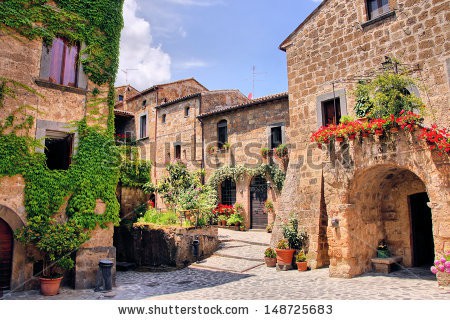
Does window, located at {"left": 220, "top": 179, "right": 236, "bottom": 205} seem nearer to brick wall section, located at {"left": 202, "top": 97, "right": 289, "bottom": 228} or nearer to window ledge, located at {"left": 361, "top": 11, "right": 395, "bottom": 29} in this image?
brick wall section, located at {"left": 202, "top": 97, "right": 289, "bottom": 228}

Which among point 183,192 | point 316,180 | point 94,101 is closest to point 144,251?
point 183,192

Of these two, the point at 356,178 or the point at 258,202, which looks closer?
the point at 356,178

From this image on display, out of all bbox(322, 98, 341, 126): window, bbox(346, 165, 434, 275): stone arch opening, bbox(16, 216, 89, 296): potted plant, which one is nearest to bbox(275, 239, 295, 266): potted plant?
bbox(346, 165, 434, 275): stone arch opening

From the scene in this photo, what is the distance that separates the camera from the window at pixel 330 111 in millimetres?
11648

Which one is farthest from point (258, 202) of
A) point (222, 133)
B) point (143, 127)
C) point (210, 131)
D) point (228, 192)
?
point (143, 127)

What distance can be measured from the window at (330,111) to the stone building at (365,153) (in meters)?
0.04

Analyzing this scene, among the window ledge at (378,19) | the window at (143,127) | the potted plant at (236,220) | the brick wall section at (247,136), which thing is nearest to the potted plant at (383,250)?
the window ledge at (378,19)

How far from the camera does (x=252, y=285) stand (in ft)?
31.6

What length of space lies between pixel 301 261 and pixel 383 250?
254cm

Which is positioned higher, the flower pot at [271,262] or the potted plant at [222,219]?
the potted plant at [222,219]

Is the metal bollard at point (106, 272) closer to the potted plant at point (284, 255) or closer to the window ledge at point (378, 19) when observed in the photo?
Answer: the potted plant at point (284, 255)

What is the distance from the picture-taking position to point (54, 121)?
10.4 meters

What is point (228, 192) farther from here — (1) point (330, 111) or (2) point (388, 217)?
(2) point (388, 217)

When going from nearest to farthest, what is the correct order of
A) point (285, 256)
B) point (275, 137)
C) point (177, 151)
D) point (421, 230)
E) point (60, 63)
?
point (421, 230), point (60, 63), point (285, 256), point (275, 137), point (177, 151)
